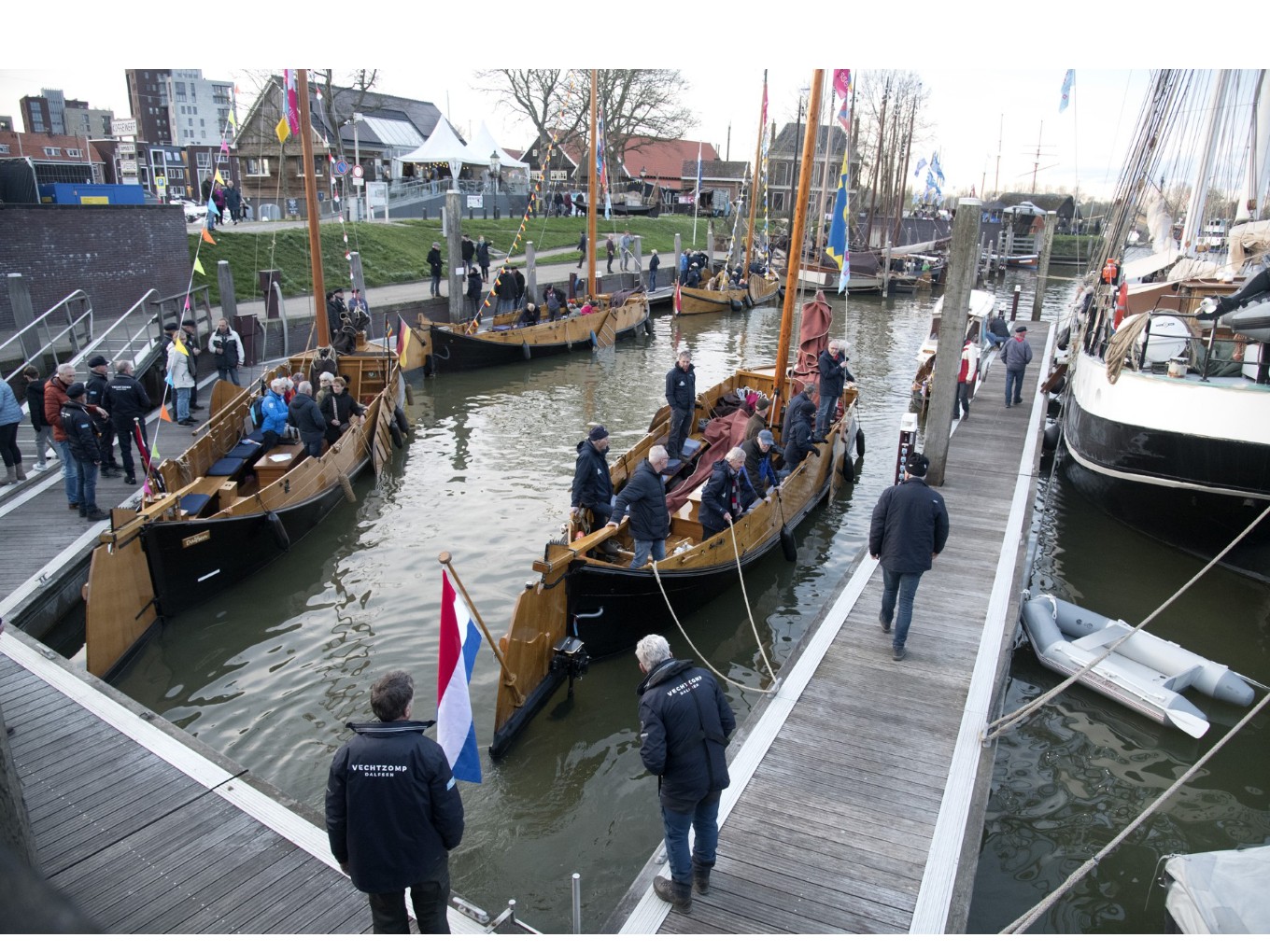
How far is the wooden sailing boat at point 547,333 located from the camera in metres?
20.5

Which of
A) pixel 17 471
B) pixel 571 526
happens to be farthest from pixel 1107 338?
pixel 17 471

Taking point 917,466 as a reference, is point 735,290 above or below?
below

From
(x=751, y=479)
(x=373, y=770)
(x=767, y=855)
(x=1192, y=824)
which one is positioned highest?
(x=373, y=770)

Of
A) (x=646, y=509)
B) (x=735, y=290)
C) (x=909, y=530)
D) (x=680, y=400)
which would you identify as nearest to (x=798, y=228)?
(x=680, y=400)

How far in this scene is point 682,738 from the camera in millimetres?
4082

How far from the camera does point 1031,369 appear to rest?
2056 cm

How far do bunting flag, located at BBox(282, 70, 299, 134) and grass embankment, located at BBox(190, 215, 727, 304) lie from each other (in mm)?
2957

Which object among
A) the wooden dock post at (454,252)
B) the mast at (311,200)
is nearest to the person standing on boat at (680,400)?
the mast at (311,200)

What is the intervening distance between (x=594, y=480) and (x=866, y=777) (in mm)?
3881

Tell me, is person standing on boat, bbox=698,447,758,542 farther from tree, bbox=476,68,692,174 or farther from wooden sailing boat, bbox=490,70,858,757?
tree, bbox=476,68,692,174

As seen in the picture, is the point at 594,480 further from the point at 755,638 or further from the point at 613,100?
the point at 613,100

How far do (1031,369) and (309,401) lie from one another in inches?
679

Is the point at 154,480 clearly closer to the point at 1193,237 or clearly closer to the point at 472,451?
the point at 472,451

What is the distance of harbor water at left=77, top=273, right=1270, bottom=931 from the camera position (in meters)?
5.95
